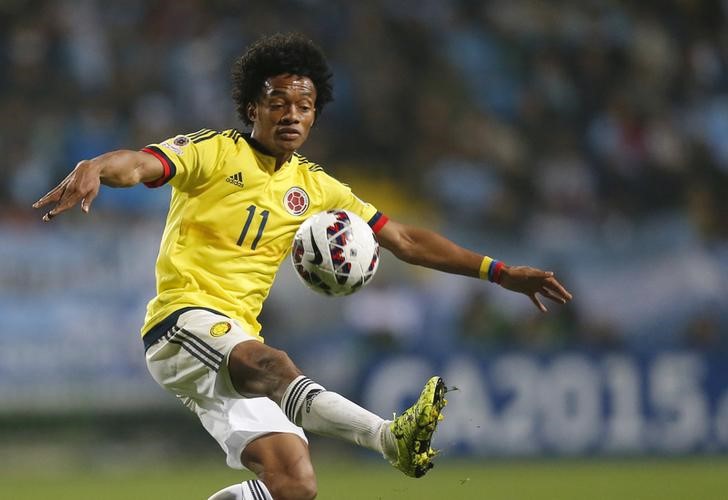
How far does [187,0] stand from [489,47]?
12.1 feet

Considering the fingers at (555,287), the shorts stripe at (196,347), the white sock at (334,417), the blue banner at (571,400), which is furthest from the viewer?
the blue banner at (571,400)

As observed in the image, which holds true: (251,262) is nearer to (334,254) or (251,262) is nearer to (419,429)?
(334,254)

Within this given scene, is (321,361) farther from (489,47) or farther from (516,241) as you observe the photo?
(489,47)

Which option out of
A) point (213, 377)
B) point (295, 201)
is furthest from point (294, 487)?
point (295, 201)

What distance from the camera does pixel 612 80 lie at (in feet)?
44.6

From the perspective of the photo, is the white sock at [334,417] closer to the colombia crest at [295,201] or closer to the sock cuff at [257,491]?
the sock cuff at [257,491]

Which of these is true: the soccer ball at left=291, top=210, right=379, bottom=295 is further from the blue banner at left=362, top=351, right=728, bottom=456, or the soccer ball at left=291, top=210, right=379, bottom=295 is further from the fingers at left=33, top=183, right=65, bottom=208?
the blue banner at left=362, top=351, right=728, bottom=456

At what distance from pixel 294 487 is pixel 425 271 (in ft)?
21.2

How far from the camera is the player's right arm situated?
446cm

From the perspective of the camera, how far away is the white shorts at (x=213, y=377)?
5086 mm

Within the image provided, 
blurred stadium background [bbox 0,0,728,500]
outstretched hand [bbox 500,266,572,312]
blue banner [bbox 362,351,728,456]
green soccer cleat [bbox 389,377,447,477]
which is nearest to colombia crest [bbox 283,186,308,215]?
outstretched hand [bbox 500,266,572,312]

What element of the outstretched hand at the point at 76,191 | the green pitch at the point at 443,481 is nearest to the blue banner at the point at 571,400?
the green pitch at the point at 443,481

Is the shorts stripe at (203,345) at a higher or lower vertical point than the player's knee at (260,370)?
higher

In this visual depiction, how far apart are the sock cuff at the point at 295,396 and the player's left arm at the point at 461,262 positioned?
60.2 inches
